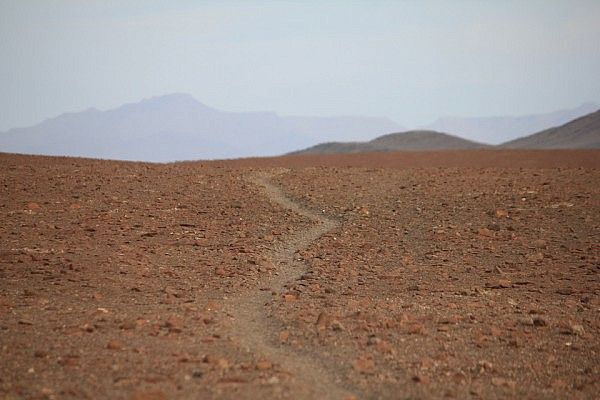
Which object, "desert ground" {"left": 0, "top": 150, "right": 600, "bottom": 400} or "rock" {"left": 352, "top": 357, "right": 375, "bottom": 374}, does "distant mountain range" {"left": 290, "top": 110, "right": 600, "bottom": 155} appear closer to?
"desert ground" {"left": 0, "top": 150, "right": 600, "bottom": 400}

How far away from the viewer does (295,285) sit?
527 inches

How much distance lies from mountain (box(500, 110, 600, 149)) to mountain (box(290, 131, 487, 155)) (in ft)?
23.5

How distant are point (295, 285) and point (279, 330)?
3159 millimetres

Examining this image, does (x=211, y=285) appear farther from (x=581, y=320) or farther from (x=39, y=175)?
(x=39, y=175)

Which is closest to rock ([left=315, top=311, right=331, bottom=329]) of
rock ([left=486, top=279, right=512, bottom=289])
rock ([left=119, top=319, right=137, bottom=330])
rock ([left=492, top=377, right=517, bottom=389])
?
rock ([left=119, top=319, right=137, bottom=330])

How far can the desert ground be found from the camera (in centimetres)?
824

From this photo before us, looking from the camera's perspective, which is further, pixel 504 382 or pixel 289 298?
pixel 289 298

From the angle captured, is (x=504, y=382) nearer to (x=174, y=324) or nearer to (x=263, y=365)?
(x=263, y=365)

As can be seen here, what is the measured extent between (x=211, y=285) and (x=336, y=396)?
5.91 metres

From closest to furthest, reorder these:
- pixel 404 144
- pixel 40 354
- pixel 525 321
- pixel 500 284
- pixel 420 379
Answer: pixel 420 379, pixel 40 354, pixel 525 321, pixel 500 284, pixel 404 144

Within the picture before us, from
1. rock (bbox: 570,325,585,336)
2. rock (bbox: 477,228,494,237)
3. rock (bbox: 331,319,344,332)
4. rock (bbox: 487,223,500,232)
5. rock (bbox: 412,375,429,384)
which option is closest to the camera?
rock (bbox: 412,375,429,384)

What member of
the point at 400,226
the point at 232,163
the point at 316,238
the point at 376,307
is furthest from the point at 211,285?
the point at 232,163

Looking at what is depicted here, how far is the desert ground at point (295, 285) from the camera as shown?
8.24 metres

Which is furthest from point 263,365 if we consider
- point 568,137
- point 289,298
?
point 568,137
